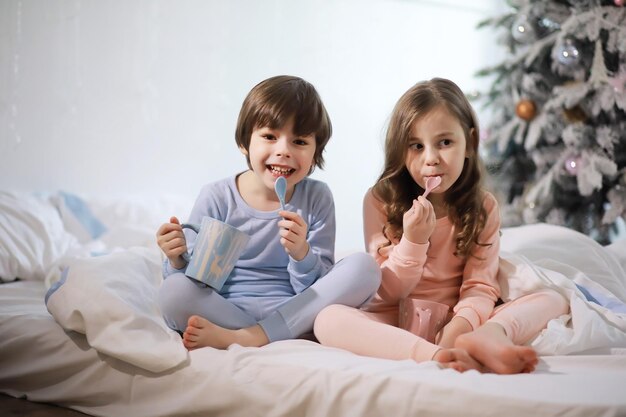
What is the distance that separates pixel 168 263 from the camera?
1.47 m

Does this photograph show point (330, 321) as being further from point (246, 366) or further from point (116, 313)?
point (116, 313)

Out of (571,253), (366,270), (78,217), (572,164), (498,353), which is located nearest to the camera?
(498,353)

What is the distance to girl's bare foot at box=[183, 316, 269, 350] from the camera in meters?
1.32

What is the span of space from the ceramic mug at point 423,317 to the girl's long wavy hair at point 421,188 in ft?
0.49

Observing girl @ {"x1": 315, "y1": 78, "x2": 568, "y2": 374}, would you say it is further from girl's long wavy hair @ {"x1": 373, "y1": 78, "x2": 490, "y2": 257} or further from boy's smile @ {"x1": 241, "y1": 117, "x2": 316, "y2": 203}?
boy's smile @ {"x1": 241, "y1": 117, "x2": 316, "y2": 203}

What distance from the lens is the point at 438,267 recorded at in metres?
1.62

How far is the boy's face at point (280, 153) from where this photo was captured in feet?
4.84

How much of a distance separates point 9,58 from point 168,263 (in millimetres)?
1357

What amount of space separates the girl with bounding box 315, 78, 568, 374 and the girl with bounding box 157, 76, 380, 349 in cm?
7

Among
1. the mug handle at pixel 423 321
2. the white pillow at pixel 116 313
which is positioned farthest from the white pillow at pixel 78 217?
the mug handle at pixel 423 321

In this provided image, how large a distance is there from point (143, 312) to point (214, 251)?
249 millimetres

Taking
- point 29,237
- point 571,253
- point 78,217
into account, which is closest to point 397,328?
point 571,253

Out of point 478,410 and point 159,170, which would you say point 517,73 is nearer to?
point 159,170

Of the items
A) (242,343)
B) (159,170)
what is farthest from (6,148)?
(242,343)
